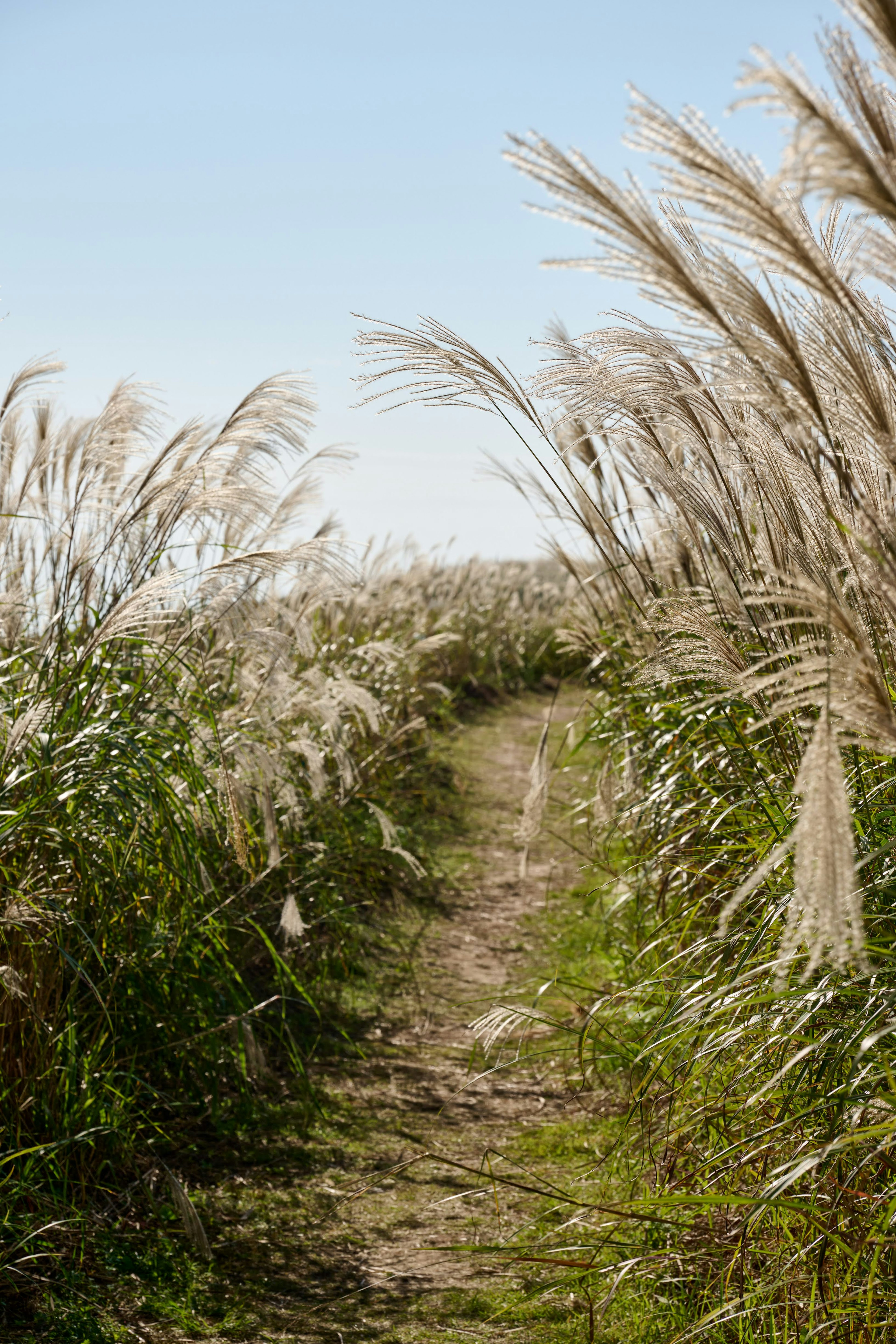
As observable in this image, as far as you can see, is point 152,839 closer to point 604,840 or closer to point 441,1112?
point 441,1112

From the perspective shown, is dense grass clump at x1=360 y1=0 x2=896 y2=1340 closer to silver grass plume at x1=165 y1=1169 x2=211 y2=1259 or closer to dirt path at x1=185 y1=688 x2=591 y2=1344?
dirt path at x1=185 y1=688 x2=591 y2=1344

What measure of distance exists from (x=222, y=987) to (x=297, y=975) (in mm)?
598

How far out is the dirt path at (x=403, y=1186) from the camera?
8.02ft

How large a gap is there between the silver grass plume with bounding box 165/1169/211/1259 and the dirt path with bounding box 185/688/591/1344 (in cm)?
18

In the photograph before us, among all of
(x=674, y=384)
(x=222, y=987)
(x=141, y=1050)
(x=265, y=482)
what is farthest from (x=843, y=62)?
(x=222, y=987)

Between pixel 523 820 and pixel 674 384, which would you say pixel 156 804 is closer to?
pixel 523 820

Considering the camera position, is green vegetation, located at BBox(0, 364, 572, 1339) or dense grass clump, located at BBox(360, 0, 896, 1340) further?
green vegetation, located at BBox(0, 364, 572, 1339)

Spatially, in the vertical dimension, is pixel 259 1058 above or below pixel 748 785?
below

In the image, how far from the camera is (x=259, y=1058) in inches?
119

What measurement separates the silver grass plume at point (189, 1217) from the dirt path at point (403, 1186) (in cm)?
18

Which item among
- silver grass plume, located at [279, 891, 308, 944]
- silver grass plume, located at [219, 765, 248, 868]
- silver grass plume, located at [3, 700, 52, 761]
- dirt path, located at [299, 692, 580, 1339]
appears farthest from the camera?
silver grass plume, located at [279, 891, 308, 944]

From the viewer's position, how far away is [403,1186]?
3.14 meters

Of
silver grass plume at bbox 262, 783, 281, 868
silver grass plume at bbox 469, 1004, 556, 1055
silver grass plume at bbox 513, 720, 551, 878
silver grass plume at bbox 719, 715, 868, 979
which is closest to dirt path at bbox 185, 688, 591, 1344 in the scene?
silver grass plume at bbox 469, 1004, 556, 1055

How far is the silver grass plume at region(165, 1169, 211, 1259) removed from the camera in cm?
235
